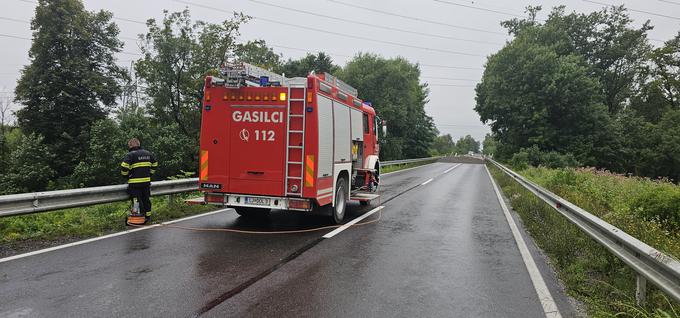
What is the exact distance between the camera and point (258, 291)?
4223 mm

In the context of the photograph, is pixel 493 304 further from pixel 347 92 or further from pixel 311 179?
pixel 347 92

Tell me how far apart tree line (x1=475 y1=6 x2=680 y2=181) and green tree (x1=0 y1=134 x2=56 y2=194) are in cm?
3344

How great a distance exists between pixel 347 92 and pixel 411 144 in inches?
1962

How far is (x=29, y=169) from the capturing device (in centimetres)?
2461

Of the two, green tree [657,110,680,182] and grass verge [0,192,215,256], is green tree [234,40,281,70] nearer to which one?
grass verge [0,192,215,256]

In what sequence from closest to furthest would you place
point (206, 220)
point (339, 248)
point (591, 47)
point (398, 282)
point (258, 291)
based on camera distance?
point (258, 291) → point (398, 282) → point (339, 248) → point (206, 220) → point (591, 47)

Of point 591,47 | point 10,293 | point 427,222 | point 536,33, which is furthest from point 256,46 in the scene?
point 591,47

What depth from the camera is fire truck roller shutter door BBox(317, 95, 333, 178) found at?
287 inches

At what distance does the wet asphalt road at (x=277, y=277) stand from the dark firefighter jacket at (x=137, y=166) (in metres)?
1.08

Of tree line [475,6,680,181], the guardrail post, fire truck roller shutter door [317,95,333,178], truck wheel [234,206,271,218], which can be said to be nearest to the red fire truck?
fire truck roller shutter door [317,95,333,178]

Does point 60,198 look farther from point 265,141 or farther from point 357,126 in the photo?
point 357,126

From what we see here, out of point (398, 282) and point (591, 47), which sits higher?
point (591, 47)

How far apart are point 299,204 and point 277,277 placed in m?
2.52

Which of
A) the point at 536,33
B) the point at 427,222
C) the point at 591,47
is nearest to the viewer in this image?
the point at 427,222
